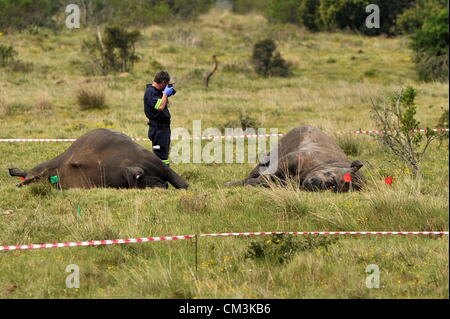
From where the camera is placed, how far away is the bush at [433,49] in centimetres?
2844

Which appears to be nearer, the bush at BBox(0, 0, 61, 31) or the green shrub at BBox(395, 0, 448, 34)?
the bush at BBox(0, 0, 61, 31)

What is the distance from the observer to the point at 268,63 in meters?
29.2

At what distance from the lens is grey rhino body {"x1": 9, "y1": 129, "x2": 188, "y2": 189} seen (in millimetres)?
10836

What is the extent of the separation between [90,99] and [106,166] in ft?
30.6

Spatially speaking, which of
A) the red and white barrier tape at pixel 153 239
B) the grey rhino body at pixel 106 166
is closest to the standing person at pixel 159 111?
the grey rhino body at pixel 106 166

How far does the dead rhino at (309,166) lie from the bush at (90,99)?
28.6 ft

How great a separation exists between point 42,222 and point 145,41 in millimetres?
30097

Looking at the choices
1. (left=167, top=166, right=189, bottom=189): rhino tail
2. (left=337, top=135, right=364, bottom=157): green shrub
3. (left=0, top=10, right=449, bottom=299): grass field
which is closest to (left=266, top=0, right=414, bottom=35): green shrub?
(left=0, top=10, right=449, bottom=299): grass field

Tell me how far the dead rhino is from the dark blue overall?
45.4 inches

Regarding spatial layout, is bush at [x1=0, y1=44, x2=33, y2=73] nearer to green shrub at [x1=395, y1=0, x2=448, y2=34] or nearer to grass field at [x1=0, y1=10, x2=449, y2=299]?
grass field at [x1=0, y1=10, x2=449, y2=299]

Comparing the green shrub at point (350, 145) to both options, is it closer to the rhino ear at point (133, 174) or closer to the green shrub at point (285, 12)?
the rhino ear at point (133, 174)

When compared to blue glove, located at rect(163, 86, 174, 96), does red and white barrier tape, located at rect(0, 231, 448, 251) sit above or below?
below
